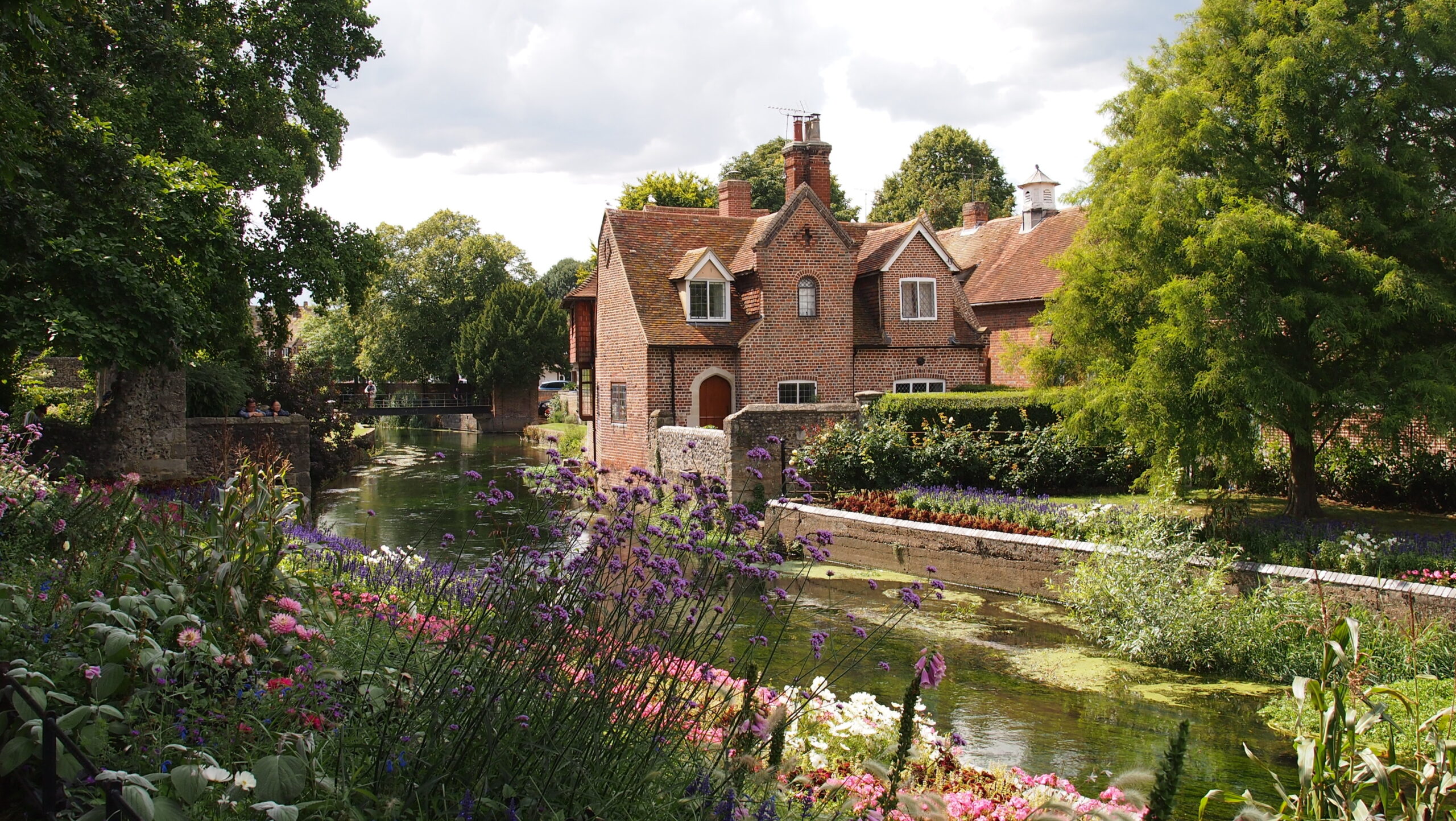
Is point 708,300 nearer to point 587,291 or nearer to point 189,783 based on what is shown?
point 587,291

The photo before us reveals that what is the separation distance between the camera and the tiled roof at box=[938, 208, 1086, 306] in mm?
32000

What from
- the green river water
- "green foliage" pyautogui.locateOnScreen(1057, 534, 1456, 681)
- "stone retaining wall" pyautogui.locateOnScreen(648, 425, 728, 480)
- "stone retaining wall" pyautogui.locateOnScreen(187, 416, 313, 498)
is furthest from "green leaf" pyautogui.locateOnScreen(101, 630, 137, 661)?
"stone retaining wall" pyautogui.locateOnScreen(648, 425, 728, 480)

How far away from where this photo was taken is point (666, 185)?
49188 millimetres

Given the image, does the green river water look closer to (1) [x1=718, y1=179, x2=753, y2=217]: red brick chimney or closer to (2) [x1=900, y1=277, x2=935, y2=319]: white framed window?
(2) [x1=900, y1=277, x2=935, y2=319]: white framed window

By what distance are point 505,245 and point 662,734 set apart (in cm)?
6383

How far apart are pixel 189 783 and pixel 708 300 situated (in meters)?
24.7

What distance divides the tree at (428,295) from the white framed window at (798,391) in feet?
119

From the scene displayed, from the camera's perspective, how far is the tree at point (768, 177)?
52656mm

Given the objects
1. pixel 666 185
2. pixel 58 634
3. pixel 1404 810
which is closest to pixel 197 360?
pixel 58 634

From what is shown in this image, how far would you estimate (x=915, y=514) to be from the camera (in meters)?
17.1

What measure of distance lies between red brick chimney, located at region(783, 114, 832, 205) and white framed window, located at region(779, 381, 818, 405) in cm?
525

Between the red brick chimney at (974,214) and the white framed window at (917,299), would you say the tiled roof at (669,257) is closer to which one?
the white framed window at (917,299)

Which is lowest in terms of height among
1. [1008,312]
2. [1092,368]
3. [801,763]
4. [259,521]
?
[801,763]

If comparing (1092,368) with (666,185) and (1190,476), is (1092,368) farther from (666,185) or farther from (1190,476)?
(666,185)
